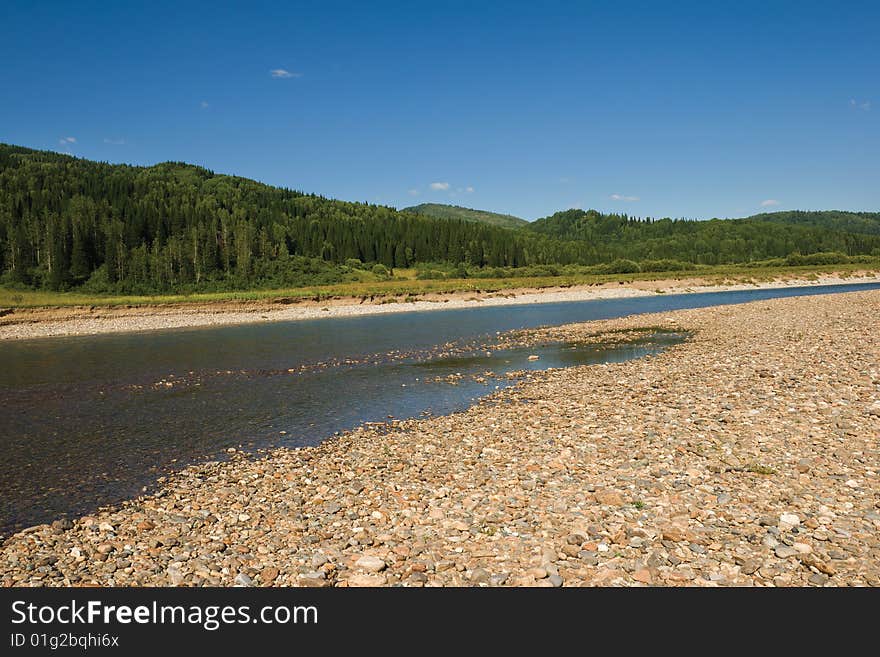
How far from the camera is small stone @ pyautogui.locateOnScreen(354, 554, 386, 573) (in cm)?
706

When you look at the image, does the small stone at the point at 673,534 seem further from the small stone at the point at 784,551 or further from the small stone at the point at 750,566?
the small stone at the point at 784,551

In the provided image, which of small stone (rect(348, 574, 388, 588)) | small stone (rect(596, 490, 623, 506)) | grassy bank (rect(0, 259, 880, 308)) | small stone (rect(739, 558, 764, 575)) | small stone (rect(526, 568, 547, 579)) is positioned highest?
grassy bank (rect(0, 259, 880, 308))

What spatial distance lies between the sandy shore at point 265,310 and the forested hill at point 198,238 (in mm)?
25848

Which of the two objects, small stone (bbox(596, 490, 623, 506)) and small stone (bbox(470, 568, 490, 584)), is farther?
small stone (bbox(596, 490, 623, 506))

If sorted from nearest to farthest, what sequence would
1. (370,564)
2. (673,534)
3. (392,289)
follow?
(370,564) < (673,534) < (392,289)

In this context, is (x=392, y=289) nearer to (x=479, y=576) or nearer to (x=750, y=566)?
(x=479, y=576)

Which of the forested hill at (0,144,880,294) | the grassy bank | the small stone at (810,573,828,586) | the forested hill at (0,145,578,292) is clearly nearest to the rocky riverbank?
the small stone at (810,573,828,586)

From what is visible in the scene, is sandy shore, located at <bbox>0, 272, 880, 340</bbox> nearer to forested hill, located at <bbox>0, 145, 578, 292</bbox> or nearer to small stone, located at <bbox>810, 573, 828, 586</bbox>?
forested hill, located at <bbox>0, 145, 578, 292</bbox>

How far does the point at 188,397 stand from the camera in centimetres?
2181

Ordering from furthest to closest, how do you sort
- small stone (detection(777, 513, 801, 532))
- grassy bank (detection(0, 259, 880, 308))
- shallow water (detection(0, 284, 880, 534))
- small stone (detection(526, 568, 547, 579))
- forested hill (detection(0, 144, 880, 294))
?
forested hill (detection(0, 144, 880, 294)) < grassy bank (detection(0, 259, 880, 308)) < shallow water (detection(0, 284, 880, 534)) < small stone (detection(777, 513, 801, 532)) < small stone (detection(526, 568, 547, 579))

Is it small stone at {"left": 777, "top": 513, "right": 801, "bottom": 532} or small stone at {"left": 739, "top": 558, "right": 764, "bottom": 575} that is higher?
small stone at {"left": 777, "top": 513, "right": 801, "bottom": 532}

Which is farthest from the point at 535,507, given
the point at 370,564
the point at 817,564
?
the point at 817,564

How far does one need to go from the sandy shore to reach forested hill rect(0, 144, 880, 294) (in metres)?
25.8

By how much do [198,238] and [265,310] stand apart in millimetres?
46460
